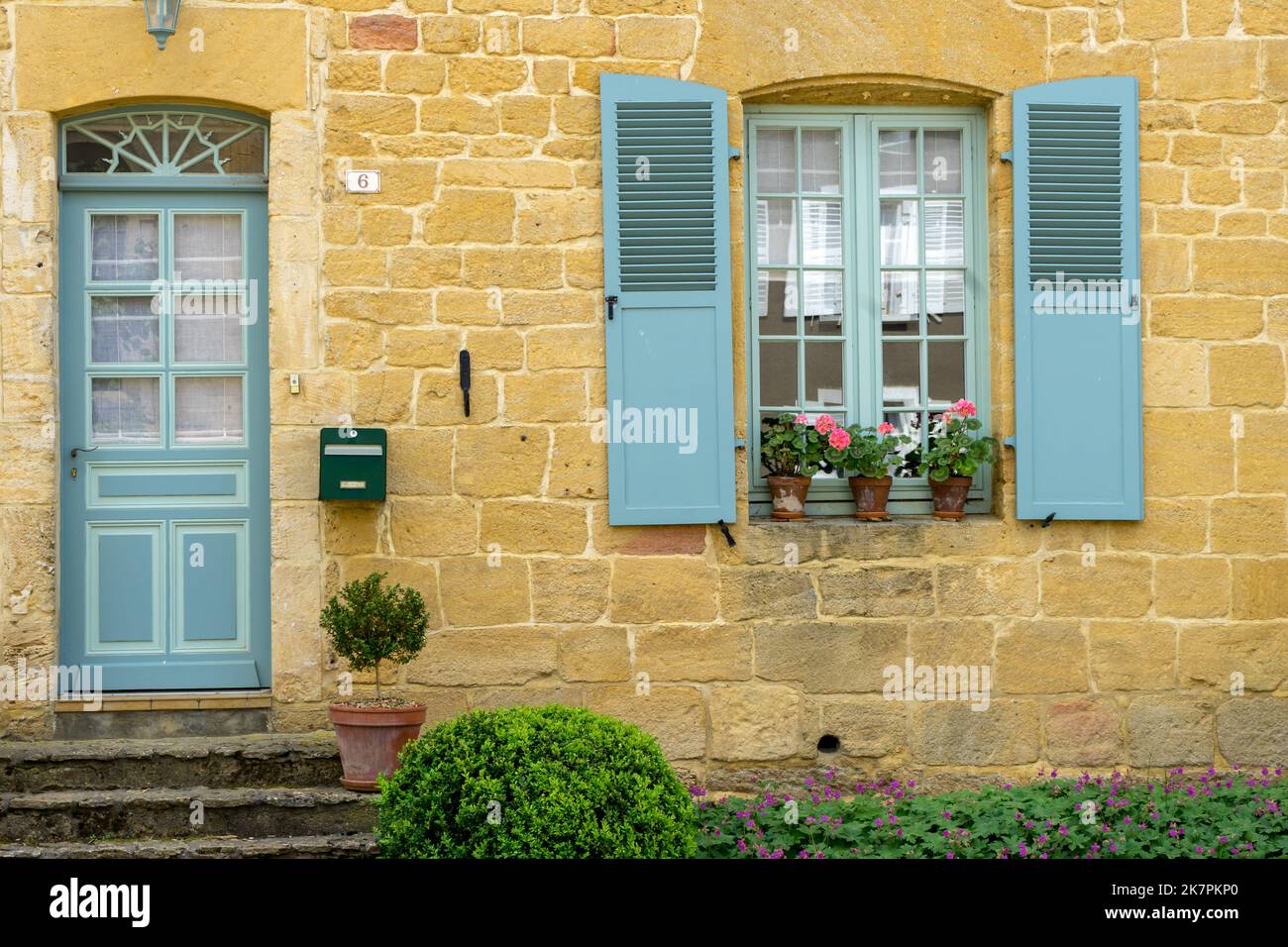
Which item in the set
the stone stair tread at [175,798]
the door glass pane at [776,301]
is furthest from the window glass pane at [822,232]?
the stone stair tread at [175,798]

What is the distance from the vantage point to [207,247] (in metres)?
6.57

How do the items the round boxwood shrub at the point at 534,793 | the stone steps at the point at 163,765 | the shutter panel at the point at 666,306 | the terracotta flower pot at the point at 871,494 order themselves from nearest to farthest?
the round boxwood shrub at the point at 534,793, the stone steps at the point at 163,765, the shutter panel at the point at 666,306, the terracotta flower pot at the point at 871,494

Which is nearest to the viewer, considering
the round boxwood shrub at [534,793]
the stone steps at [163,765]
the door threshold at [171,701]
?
the round boxwood shrub at [534,793]

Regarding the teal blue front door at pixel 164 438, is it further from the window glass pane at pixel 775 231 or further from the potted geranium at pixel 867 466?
the potted geranium at pixel 867 466

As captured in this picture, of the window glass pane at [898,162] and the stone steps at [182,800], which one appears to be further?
the window glass pane at [898,162]

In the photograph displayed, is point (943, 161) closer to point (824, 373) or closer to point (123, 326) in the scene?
point (824, 373)

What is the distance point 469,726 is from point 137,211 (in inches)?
113

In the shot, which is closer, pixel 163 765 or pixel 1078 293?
pixel 163 765

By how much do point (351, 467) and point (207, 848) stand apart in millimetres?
1537

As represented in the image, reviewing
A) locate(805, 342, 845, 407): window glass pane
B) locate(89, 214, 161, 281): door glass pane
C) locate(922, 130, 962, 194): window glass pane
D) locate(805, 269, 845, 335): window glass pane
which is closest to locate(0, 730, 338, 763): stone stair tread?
locate(89, 214, 161, 281): door glass pane

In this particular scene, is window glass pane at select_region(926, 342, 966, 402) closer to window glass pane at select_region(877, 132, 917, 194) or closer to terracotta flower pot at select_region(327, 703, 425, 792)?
window glass pane at select_region(877, 132, 917, 194)

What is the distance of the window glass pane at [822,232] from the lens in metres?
6.78

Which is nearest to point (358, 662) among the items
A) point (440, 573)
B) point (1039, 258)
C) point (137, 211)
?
point (440, 573)

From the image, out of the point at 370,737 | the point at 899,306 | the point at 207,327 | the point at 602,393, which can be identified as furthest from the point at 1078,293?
the point at 207,327
